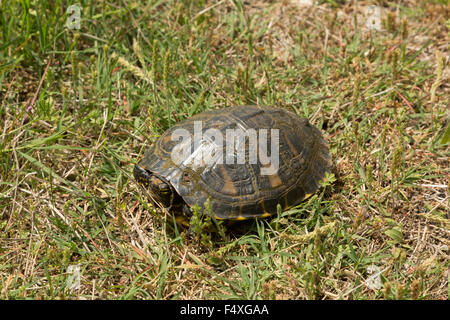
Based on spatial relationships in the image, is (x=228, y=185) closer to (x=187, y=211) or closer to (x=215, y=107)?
(x=187, y=211)

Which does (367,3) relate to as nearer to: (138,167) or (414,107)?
(414,107)

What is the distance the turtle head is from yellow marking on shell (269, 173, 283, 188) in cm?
84

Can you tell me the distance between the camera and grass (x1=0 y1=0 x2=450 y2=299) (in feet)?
11.4

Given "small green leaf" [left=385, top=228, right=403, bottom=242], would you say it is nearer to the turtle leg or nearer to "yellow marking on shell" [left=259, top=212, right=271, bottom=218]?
"yellow marking on shell" [left=259, top=212, right=271, bottom=218]

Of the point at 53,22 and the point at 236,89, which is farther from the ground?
the point at 53,22

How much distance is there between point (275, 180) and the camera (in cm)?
373

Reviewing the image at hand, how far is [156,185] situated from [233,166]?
65 centimetres

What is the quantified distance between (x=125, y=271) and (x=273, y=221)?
1.28 m

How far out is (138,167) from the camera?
381cm

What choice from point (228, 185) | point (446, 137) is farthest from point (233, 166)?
point (446, 137)
